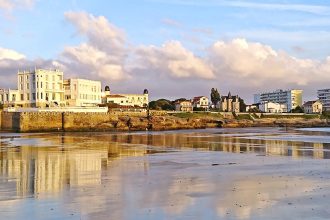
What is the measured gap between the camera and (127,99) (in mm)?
136875

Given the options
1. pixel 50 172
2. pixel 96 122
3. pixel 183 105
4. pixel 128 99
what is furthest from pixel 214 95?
pixel 50 172

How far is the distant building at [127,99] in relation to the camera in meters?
131

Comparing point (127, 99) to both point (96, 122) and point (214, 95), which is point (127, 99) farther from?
point (96, 122)

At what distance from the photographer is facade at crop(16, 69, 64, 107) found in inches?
3716

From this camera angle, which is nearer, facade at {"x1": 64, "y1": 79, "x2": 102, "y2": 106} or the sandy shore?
the sandy shore

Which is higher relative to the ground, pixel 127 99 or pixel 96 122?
pixel 127 99

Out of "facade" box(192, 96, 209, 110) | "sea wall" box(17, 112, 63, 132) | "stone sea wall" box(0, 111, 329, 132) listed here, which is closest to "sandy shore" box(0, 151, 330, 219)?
"sea wall" box(17, 112, 63, 132)

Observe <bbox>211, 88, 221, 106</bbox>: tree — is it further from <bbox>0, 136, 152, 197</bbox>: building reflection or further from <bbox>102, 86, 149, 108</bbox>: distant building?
<bbox>0, 136, 152, 197</bbox>: building reflection

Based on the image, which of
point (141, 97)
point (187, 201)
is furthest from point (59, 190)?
point (141, 97)

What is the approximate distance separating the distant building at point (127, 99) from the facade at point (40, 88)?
3099 centimetres

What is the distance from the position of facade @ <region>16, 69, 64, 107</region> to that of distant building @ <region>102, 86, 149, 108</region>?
30990mm

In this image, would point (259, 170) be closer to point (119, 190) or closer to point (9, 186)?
point (119, 190)

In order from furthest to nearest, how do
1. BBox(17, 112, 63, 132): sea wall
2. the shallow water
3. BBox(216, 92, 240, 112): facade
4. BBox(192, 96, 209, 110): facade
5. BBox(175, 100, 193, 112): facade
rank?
BBox(192, 96, 209, 110): facade → BBox(216, 92, 240, 112): facade → BBox(175, 100, 193, 112): facade → BBox(17, 112, 63, 132): sea wall → the shallow water

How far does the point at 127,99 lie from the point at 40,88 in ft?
149
